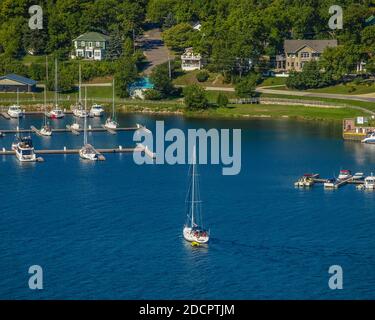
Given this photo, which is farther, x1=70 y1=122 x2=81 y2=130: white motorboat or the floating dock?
x1=70 y1=122 x2=81 y2=130: white motorboat

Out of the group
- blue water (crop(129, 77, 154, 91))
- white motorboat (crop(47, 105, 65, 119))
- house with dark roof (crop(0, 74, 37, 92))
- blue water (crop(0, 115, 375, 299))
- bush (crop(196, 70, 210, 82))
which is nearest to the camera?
blue water (crop(0, 115, 375, 299))

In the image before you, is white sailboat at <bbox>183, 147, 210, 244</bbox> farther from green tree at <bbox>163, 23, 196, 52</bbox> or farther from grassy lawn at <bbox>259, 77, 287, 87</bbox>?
green tree at <bbox>163, 23, 196, 52</bbox>

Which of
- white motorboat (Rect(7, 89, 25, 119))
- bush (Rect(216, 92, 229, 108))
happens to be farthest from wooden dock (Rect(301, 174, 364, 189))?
white motorboat (Rect(7, 89, 25, 119))

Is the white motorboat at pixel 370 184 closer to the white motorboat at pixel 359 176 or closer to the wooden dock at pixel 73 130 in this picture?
the white motorboat at pixel 359 176

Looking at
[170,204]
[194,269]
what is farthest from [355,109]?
[194,269]

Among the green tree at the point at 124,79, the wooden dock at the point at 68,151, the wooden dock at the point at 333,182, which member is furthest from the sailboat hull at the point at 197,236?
the green tree at the point at 124,79

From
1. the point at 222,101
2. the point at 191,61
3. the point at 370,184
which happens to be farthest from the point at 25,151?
the point at 191,61
